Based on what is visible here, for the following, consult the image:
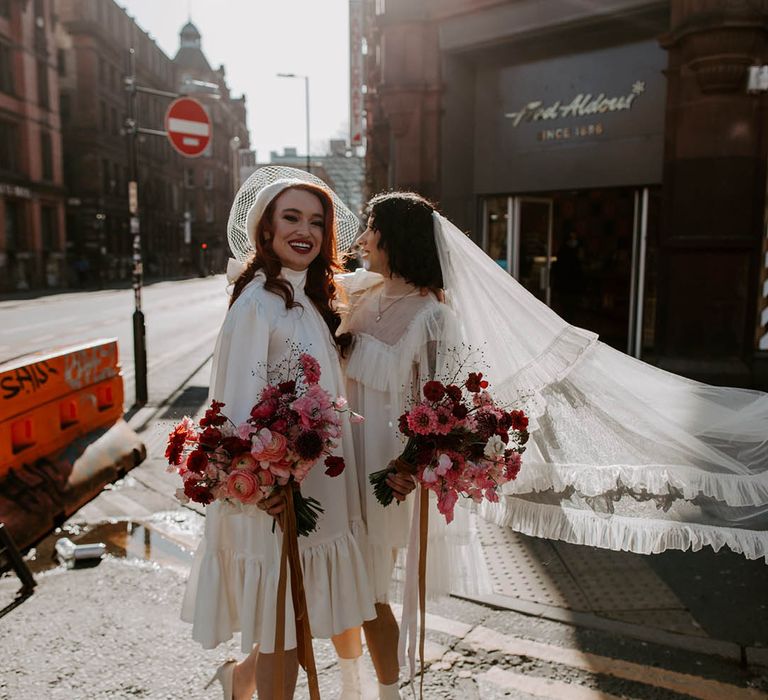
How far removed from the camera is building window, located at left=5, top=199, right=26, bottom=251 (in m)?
33.7

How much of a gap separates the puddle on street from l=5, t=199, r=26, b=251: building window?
3276 cm

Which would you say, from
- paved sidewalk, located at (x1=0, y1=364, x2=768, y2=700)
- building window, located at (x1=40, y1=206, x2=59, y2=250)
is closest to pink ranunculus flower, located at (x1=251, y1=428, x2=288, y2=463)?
paved sidewalk, located at (x1=0, y1=364, x2=768, y2=700)

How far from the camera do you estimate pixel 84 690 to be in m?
3.10

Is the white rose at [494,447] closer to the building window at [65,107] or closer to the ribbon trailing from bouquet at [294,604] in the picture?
the ribbon trailing from bouquet at [294,604]

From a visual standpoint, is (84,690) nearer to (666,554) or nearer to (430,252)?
(430,252)

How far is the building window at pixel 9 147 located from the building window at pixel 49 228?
3.23 m

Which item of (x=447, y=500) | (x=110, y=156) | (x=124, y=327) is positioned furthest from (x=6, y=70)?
(x=447, y=500)

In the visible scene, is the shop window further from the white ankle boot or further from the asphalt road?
the white ankle boot

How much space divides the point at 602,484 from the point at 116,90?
172ft

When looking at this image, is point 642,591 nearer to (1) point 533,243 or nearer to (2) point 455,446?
(2) point 455,446

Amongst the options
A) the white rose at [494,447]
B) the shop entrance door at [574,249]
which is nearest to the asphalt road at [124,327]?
the shop entrance door at [574,249]

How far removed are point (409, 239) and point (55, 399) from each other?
3.71 m

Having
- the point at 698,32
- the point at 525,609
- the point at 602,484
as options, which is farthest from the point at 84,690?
the point at 698,32

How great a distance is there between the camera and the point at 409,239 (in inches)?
109
